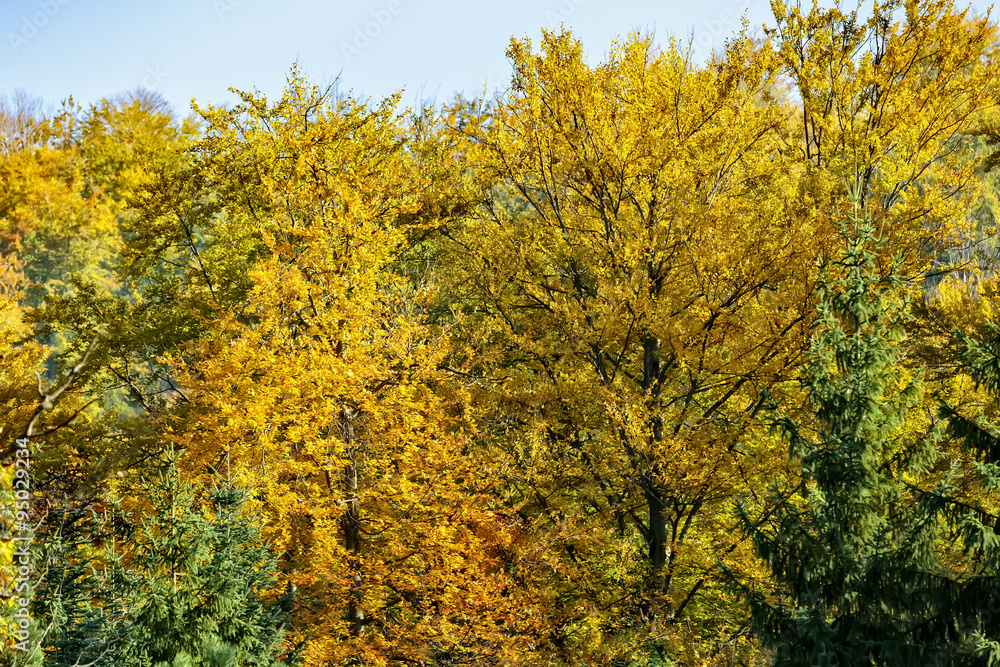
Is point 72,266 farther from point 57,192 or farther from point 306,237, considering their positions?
point 306,237

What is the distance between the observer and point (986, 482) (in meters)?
7.31

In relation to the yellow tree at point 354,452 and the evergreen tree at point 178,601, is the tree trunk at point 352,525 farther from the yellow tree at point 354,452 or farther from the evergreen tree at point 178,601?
the evergreen tree at point 178,601

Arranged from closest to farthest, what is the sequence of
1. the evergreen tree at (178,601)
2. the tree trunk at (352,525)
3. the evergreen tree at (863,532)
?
1. the evergreen tree at (863,532)
2. the evergreen tree at (178,601)
3. the tree trunk at (352,525)

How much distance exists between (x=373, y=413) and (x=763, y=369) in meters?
6.05

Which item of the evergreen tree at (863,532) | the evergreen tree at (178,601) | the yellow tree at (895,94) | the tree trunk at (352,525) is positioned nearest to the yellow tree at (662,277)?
the yellow tree at (895,94)

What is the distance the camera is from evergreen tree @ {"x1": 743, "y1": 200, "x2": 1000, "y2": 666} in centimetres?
788

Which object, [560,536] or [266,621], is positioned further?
[560,536]

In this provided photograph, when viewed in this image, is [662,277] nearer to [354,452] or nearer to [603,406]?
[603,406]

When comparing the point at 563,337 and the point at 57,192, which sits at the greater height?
the point at 57,192

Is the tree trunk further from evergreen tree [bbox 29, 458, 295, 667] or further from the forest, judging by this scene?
evergreen tree [bbox 29, 458, 295, 667]

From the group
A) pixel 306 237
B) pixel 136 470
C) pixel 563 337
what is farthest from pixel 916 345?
pixel 136 470

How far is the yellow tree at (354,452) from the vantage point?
38.1 feet

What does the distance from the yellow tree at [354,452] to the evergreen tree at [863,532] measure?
4.59 meters

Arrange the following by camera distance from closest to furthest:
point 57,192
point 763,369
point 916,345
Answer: point 763,369 → point 916,345 → point 57,192
